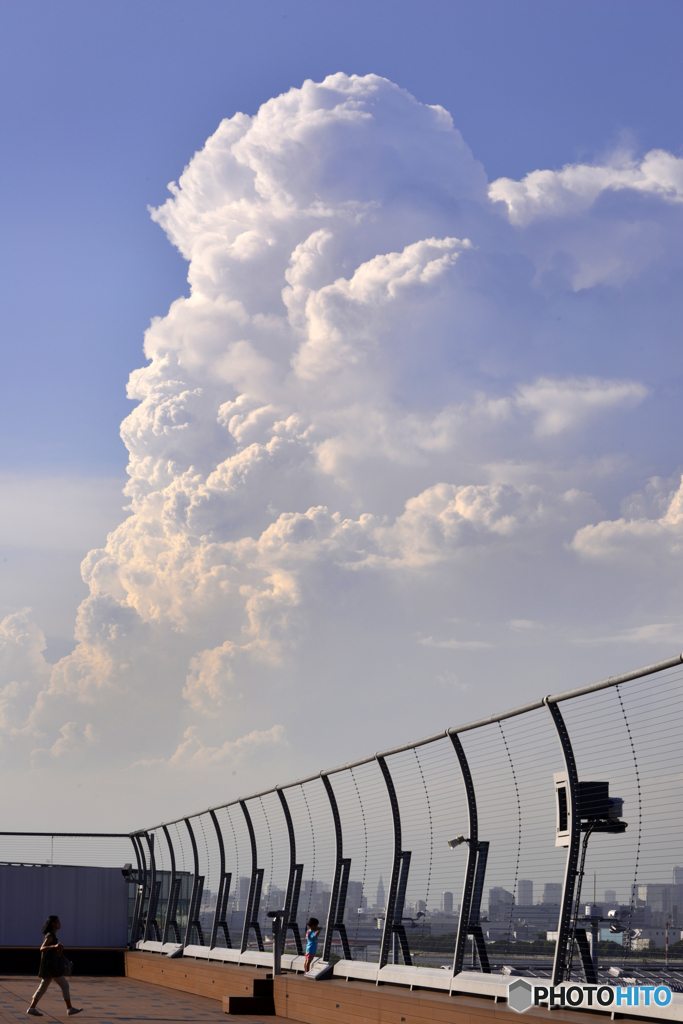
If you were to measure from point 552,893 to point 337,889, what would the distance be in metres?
4.94

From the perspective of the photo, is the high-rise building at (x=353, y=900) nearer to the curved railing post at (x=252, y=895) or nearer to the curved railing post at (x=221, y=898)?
the curved railing post at (x=252, y=895)

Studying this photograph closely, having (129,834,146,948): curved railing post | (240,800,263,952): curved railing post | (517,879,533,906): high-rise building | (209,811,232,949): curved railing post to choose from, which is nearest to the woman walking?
(240,800,263,952): curved railing post

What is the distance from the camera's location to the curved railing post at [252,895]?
15016 millimetres

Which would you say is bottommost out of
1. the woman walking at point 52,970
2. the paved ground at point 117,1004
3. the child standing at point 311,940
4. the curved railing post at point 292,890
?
the paved ground at point 117,1004

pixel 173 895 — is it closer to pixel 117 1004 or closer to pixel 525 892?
pixel 117 1004

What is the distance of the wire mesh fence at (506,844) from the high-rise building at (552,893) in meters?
0.01

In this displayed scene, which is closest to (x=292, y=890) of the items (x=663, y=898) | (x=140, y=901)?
(x=663, y=898)

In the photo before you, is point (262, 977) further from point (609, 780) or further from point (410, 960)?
point (609, 780)

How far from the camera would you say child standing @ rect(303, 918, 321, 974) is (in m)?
12.6

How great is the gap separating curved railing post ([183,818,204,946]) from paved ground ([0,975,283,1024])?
0.97 meters

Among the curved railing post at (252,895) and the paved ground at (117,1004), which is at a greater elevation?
the curved railing post at (252,895)

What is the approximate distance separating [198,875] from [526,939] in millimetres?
11214

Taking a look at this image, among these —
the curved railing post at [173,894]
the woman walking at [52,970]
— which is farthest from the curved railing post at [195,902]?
the woman walking at [52,970]

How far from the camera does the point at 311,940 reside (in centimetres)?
1284
